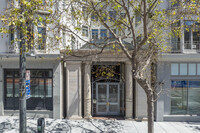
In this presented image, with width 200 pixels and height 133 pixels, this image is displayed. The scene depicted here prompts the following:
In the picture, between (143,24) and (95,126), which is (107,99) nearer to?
(95,126)

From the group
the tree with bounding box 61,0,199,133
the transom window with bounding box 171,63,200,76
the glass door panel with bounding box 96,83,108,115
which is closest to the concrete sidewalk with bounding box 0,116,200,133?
the glass door panel with bounding box 96,83,108,115

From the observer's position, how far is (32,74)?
1106 centimetres

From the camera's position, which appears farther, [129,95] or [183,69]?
[129,95]

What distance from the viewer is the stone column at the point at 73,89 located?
10719 mm

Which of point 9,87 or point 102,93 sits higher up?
point 9,87

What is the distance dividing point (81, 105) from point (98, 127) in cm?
219

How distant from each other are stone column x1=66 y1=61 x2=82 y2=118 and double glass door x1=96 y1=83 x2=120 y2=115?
181 cm

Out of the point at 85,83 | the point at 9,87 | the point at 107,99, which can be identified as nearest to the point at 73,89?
the point at 85,83

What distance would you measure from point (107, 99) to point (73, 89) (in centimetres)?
289

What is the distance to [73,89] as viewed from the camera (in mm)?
10812

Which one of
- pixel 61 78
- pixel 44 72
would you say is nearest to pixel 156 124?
pixel 61 78

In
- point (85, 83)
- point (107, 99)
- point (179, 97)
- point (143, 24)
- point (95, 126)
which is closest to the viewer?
point (143, 24)

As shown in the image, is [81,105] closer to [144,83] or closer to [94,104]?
[94,104]

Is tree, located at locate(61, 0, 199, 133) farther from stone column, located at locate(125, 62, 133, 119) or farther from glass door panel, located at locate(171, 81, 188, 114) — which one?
glass door panel, located at locate(171, 81, 188, 114)
